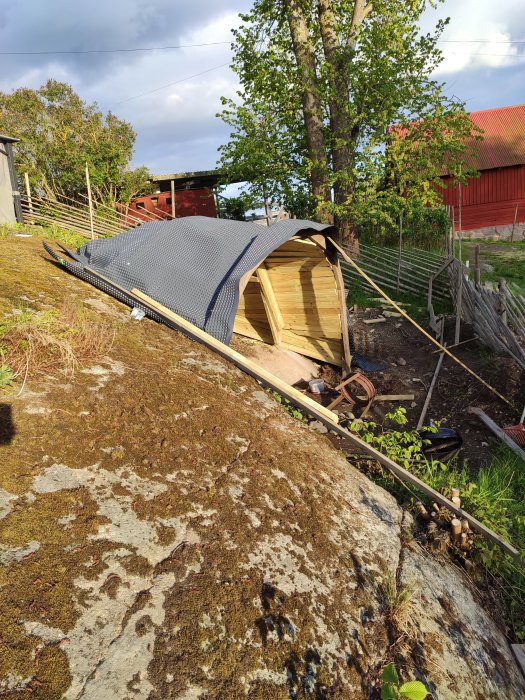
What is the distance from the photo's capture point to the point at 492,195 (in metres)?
23.7

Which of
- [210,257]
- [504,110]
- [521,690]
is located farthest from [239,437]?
[504,110]

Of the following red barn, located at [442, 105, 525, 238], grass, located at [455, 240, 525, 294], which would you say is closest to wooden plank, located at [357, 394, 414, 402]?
grass, located at [455, 240, 525, 294]

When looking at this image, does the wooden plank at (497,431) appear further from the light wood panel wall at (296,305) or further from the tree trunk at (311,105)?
the tree trunk at (311,105)

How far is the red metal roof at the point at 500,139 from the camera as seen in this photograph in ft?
77.2

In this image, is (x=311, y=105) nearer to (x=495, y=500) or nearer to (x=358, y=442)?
(x=358, y=442)

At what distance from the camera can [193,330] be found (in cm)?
517

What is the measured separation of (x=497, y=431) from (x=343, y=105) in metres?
11.9

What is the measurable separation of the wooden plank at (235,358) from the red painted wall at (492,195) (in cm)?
2171

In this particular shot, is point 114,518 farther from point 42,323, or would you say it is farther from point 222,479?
point 42,323

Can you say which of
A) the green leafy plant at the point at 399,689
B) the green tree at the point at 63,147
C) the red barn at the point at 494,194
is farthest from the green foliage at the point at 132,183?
the green leafy plant at the point at 399,689

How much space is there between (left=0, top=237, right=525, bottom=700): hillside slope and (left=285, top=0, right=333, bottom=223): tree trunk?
1173cm

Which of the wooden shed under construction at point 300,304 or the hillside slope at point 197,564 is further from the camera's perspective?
the wooden shed under construction at point 300,304

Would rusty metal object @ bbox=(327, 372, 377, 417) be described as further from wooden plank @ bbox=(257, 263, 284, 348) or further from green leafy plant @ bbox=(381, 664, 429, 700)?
green leafy plant @ bbox=(381, 664, 429, 700)

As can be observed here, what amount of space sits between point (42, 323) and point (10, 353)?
22.6 inches
